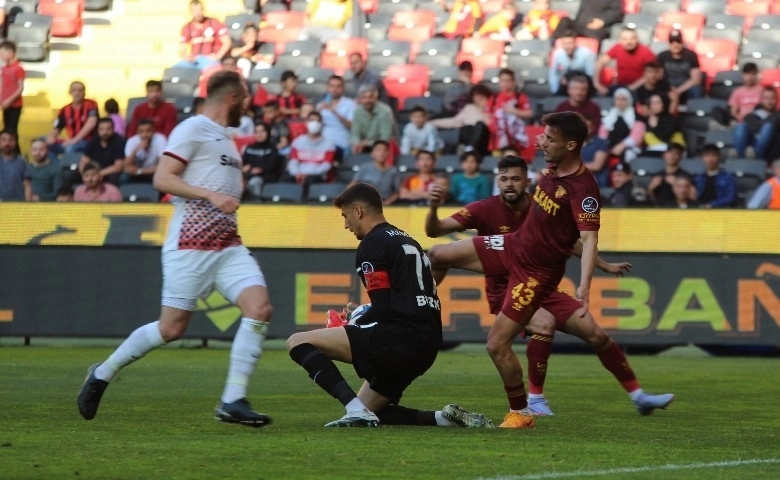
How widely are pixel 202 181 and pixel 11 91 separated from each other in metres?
16.5

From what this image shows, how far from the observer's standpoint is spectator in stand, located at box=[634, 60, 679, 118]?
21.8 meters

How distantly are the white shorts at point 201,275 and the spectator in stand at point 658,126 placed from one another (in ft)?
43.1

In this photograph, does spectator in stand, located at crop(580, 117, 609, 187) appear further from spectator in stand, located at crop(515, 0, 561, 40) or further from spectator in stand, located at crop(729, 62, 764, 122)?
spectator in stand, located at crop(515, 0, 561, 40)

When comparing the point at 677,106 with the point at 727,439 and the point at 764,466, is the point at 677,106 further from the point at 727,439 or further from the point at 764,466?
the point at 764,466

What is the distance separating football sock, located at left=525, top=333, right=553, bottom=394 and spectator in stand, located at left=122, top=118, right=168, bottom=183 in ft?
39.0

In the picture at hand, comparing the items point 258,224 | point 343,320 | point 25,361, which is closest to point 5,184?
point 258,224

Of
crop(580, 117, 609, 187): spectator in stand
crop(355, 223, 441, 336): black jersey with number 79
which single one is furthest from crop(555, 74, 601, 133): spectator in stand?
crop(355, 223, 441, 336): black jersey with number 79

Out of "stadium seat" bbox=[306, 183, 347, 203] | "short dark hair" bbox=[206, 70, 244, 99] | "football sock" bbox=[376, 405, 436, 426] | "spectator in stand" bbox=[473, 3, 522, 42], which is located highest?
"spectator in stand" bbox=[473, 3, 522, 42]

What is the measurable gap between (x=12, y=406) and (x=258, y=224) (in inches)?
333

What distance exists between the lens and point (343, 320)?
1030cm

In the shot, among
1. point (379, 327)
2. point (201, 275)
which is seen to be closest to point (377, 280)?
point (379, 327)

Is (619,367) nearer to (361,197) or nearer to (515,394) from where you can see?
(515,394)

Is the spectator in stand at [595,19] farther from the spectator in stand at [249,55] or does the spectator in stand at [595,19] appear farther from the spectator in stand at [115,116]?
the spectator in stand at [115,116]

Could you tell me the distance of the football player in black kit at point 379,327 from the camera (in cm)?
910
